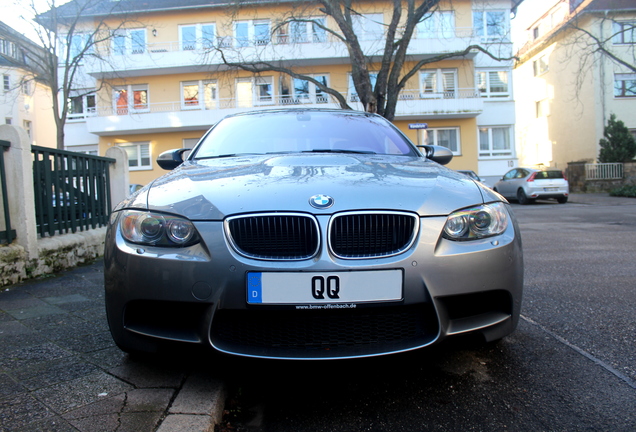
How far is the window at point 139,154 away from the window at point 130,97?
76.3 inches

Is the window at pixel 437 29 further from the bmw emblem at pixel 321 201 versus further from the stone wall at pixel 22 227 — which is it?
the bmw emblem at pixel 321 201

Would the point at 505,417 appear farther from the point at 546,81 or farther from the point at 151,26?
the point at 546,81

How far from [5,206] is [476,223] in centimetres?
446

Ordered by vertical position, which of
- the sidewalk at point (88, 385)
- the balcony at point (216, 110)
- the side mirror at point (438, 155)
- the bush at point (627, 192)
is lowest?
the sidewalk at point (88, 385)

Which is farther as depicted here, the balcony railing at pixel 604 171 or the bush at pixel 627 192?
the balcony railing at pixel 604 171

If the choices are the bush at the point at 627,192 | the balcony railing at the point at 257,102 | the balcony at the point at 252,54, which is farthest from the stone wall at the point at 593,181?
the balcony at the point at 252,54

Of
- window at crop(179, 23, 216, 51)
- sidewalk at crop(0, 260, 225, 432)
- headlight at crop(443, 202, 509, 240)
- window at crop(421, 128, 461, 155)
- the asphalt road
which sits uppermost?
window at crop(179, 23, 216, 51)

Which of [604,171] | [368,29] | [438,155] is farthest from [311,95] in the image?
[438,155]

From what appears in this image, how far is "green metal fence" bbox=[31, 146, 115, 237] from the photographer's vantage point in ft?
17.8

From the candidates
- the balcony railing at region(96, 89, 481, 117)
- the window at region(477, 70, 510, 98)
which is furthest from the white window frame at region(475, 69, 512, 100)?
the balcony railing at region(96, 89, 481, 117)

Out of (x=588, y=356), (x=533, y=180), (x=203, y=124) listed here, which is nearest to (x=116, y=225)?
(x=588, y=356)

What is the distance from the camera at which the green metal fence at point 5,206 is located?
183 inches

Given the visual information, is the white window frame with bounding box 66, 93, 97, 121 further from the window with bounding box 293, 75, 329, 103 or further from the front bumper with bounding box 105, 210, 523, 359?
the front bumper with bounding box 105, 210, 523, 359

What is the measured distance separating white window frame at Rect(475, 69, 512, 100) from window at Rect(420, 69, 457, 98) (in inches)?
56.8
